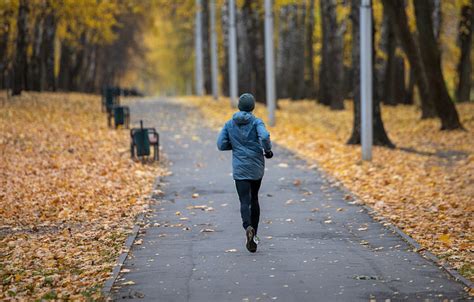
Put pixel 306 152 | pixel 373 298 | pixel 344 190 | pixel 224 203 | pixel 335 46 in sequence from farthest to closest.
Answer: pixel 335 46 < pixel 306 152 < pixel 344 190 < pixel 224 203 < pixel 373 298

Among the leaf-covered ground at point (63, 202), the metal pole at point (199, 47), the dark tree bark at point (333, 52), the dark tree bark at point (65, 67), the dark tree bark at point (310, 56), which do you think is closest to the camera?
the leaf-covered ground at point (63, 202)

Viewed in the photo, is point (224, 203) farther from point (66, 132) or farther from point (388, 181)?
point (66, 132)

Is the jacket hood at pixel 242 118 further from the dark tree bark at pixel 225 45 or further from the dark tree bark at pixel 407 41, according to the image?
the dark tree bark at pixel 225 45

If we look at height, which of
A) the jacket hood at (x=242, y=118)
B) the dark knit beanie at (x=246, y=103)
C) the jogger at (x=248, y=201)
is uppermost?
the dark knit beanie at (x=246, y=103)

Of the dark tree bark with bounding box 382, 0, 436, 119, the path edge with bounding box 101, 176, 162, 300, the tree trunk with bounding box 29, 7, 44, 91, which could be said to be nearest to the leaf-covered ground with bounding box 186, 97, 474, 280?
the dark tree bark with bounding box 382, 0, 436, 119

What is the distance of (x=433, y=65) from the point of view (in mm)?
27453

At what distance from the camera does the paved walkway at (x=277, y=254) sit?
8.78 meters

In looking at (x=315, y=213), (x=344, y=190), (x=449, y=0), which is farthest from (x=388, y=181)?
(x=449, y=0)

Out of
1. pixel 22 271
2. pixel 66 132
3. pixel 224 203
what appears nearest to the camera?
pixel 22 271

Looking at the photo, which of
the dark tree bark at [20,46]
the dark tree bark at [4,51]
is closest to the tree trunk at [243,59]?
the dark tree bark at [4,51]

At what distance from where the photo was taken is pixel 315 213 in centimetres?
1402

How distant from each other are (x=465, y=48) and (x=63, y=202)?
89.2 ft

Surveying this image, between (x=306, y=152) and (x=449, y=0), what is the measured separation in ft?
71.2

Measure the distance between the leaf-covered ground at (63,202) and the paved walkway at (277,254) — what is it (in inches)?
18.9
